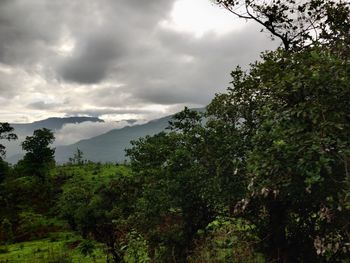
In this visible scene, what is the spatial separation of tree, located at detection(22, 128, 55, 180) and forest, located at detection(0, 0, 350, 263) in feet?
121

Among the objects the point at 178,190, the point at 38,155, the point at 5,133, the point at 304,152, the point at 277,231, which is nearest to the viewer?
the point at 304,152

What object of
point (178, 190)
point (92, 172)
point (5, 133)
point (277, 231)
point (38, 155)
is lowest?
point (277, 231)

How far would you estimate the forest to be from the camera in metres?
10.6

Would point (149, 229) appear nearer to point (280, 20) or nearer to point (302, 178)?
point (302, 178)

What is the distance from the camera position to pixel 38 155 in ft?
201

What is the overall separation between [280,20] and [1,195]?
165 ft

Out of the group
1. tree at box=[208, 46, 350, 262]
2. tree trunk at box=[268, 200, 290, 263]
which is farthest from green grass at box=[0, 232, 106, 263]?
tree at box=[208, 46, 350, 262]

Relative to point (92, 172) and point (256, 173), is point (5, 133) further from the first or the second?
point (256, 173)

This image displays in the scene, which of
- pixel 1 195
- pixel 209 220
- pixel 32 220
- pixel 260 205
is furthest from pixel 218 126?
pixel 1 195

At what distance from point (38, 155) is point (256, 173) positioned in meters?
55.6

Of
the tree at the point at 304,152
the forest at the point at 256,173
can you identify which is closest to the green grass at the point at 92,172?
the forest at the point at 256,173

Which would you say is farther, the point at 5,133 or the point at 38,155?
the point at 5,133

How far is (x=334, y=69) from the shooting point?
11.1 meters

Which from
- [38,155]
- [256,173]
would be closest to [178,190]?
[256,173]
